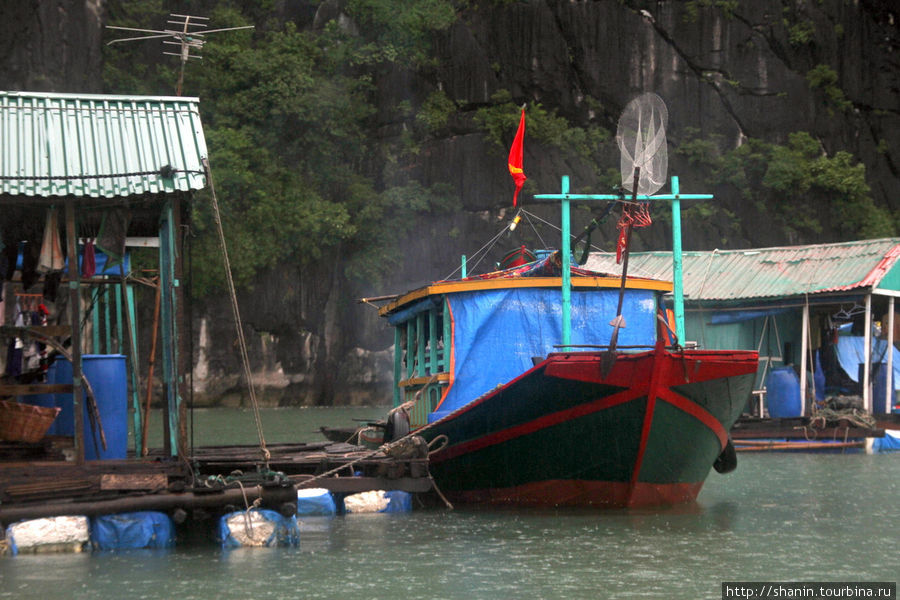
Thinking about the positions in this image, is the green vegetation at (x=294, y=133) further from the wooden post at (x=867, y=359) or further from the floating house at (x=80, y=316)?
the floating house at (x=80, y=316)

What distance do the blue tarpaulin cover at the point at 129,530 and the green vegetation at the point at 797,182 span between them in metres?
34.7

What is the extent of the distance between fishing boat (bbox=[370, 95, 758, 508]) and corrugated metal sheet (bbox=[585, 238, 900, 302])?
712cm

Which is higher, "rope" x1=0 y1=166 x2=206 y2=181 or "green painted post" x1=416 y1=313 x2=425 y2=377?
"rope" x1=0 y1=166 x2=206 y2=181

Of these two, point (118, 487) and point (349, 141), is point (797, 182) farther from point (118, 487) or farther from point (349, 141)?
point (118, 487)

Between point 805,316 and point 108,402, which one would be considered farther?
point 805,316

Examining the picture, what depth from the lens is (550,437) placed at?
440 inches

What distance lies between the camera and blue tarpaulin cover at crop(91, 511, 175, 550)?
28.6ft

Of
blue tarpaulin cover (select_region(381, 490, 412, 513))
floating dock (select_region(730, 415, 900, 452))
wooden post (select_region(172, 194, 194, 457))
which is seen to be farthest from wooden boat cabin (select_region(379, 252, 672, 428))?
floating dock (select_region(730, 415, 900, 452))

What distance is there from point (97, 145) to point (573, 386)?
4.79 metres

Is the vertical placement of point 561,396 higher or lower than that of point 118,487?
higher

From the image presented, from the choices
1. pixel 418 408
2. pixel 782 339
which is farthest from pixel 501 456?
pixel 782 339

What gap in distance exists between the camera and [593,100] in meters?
43.1

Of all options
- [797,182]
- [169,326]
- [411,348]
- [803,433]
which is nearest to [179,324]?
[169,326]

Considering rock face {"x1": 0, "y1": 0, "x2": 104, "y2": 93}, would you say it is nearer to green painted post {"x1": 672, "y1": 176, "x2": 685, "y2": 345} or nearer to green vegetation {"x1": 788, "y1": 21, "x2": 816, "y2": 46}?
green painted post {"x1": 672, "y1": 176, "x2": 685, "y2": 345}
